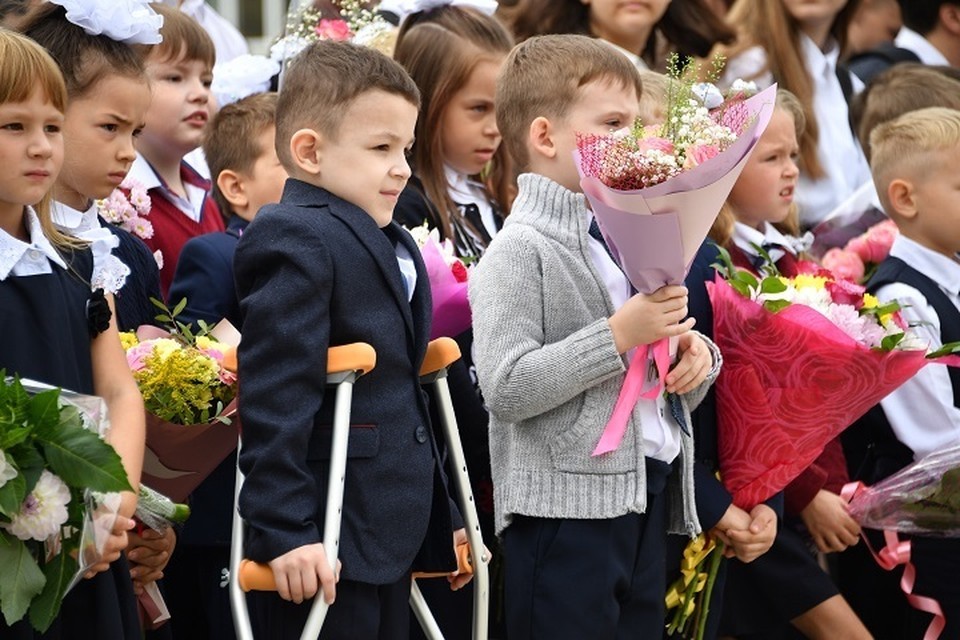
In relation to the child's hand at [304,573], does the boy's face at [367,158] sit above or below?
above

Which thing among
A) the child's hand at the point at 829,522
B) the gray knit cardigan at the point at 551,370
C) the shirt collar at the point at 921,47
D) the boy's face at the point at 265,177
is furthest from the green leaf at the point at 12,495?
the shirt collar at the point at 921,47

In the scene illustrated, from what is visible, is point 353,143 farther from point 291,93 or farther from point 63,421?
point 63,421

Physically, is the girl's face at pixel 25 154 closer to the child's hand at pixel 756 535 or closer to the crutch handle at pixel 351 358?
the crutch handle at pixel 351 358

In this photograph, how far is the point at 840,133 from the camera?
6859 mm

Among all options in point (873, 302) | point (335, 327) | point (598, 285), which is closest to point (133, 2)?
point (335, 327)

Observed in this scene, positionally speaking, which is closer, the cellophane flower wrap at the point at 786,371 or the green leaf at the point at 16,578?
the green leaf at the point at 16,578

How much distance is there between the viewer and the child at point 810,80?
21.9 ft

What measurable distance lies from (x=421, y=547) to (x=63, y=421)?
3.52 feet

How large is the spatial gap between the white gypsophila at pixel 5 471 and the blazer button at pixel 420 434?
3.33ft

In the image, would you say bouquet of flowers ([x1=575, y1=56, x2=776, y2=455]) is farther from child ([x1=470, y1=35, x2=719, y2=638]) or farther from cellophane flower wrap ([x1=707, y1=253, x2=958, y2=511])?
cellophane flower wrap ([x1=707, y1=253, x2=958, y2=511])

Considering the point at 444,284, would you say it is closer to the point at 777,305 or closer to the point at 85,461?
the point at 777,305

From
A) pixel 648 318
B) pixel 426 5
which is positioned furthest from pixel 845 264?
pixel 648 318

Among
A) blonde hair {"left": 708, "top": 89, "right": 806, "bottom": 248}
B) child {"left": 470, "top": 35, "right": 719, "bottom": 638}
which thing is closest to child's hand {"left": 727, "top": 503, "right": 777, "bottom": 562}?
child {"left": 470, "top": 35, "right": 719, "bottom": 638}

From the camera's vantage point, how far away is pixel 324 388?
12.0 feet
